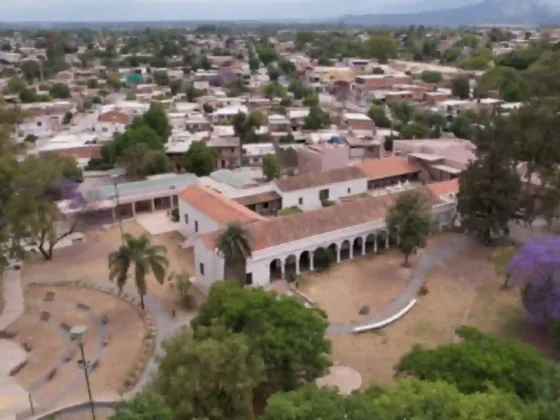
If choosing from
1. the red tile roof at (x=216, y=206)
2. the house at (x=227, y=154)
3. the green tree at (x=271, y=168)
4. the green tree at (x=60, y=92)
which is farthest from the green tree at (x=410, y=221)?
the green tree at (x=60, y=92)

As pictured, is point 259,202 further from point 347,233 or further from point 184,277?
point 184,277

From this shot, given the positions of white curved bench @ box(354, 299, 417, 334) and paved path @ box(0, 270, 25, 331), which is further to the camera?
paved path @ box(0, 270, 25, 331)

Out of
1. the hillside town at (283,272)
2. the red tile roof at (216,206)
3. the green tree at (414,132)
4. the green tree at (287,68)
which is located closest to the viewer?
the hillside town at (283,272)

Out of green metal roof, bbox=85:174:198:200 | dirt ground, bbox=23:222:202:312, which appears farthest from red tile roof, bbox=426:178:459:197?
green metal roof, bbox=85:174:198:200

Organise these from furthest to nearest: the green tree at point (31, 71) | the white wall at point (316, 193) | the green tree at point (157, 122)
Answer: the green tree at point (31, 71)
the green tree at point (157, 122)
the white wall at point (316, 193)

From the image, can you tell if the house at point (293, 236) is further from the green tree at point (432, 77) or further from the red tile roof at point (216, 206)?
the green tree at point (432, 77)

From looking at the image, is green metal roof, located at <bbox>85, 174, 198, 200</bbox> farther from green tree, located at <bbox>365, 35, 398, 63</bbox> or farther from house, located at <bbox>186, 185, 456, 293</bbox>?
green tree, located at <bbox>365, 35, 398, 63</bbox>
